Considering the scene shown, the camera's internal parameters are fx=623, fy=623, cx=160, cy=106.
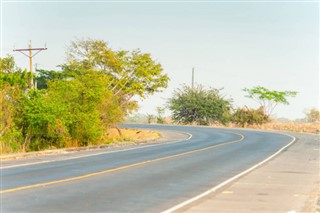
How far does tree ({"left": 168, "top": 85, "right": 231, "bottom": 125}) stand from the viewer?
82.8 m

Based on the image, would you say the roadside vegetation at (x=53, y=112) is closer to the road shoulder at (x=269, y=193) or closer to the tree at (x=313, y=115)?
the road shoulder at (x=269, y=193)

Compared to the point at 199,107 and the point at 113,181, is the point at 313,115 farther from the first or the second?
the point at 113,181

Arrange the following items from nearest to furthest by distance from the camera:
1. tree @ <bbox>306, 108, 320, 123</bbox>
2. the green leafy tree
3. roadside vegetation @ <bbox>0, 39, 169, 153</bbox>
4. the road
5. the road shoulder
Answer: the road, the road shoulder, roadside vegetation @ <bbox>0, 39, 169, 153</bbox>, the green leafy tree, tree @ <bbox>306, 108, 320, 123</bbox>

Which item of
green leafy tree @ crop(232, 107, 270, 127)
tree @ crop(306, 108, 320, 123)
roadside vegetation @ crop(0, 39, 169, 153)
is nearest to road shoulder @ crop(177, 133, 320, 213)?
roadside vegetation @ crop(0, 39, 169, 153)

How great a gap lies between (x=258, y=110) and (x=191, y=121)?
31.9 ft

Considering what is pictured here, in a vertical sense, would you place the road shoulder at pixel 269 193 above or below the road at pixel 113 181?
below

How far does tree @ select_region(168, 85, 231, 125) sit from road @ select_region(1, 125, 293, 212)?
55312mm

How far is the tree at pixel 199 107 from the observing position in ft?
271

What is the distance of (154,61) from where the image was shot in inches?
2469

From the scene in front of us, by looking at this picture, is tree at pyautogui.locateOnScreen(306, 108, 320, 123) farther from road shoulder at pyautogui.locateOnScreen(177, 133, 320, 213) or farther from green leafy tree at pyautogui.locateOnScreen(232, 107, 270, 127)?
road shoulder at pyautogui.locateOnScreen(177, 133, 320, 213)

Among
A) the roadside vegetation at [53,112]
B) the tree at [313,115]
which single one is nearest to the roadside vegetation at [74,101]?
the roadside vegetation at [53,112]

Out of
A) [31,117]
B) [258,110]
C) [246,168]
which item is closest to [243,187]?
[246,168]

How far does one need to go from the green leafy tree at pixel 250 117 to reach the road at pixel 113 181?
5223 cm

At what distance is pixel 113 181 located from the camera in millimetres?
17000
